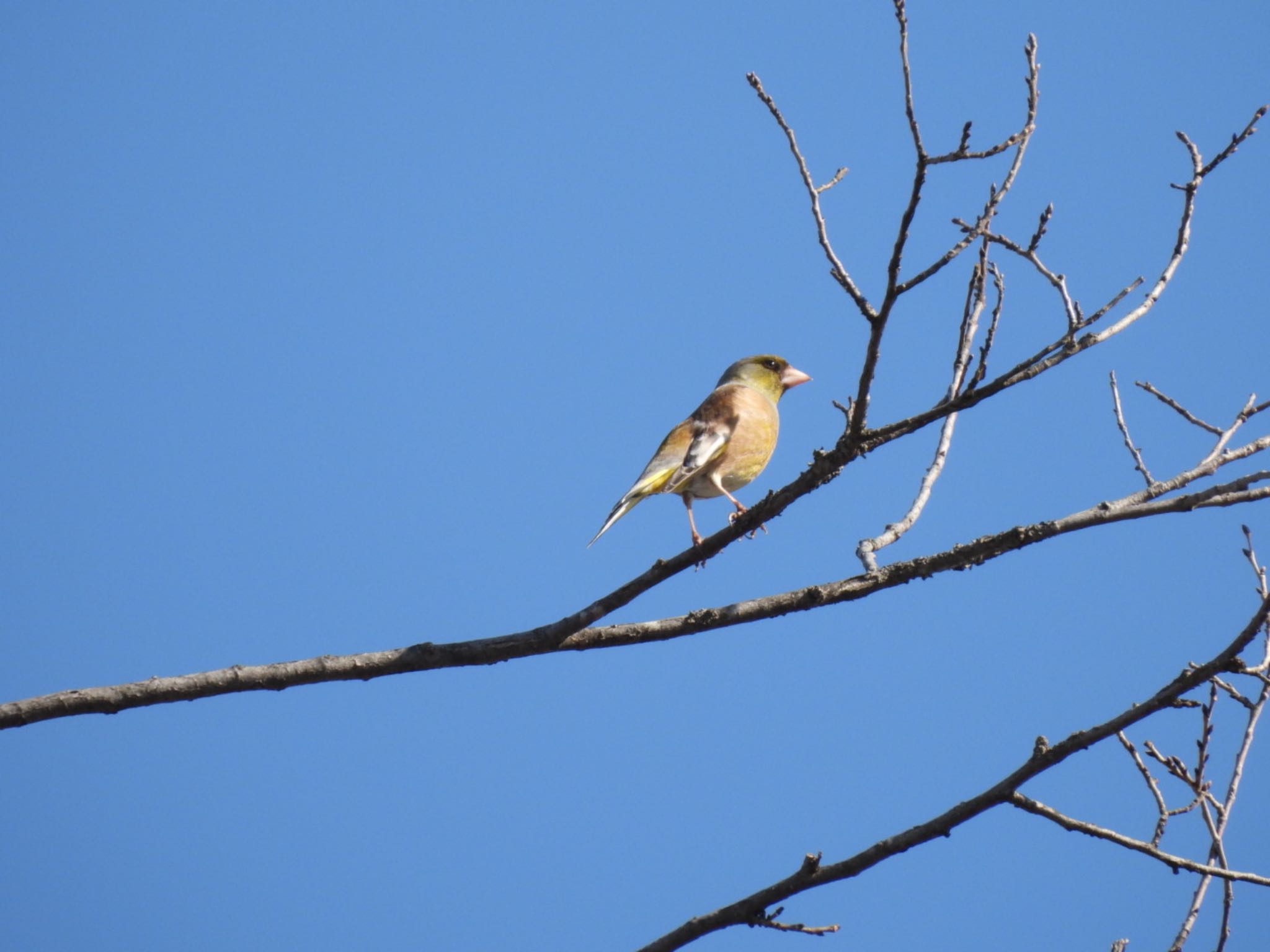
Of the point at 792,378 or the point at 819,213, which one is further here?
the point at 792,378

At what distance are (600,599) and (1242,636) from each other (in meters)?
2.26

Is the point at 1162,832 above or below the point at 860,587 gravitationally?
below

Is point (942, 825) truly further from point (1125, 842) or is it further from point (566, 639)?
point (566, 639)

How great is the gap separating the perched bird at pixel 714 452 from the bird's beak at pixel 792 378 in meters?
0.53

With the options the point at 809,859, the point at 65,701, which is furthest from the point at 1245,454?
the point at 65,701

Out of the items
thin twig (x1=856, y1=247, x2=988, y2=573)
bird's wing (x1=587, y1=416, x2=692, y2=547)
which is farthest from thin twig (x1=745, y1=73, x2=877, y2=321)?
bird's wing (x1=587, y1=416, x2=692, y2=547)

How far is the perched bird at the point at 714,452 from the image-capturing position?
718 cm

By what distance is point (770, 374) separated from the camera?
8844 millimetres

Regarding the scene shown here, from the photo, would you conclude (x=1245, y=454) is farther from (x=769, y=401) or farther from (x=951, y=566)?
(x=769, y=401)

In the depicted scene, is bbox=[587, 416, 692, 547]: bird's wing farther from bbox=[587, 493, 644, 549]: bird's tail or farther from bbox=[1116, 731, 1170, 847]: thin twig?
bbox=[1116, 731, 1170, 847]: thin twig

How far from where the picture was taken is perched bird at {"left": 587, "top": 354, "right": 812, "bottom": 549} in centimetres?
718

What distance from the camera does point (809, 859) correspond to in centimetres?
367

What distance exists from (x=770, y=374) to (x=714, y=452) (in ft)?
5.34

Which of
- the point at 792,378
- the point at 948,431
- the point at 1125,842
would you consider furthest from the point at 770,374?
the point at 1125,842
